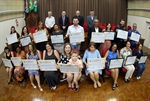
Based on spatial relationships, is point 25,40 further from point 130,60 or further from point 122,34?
point 130,60

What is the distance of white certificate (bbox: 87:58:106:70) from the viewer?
13.5ft

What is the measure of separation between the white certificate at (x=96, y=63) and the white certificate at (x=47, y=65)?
78 cm

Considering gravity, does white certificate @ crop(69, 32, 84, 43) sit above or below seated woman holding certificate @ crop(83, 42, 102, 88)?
above

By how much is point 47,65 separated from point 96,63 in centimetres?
110

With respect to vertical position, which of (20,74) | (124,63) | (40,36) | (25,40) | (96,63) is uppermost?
(40,36)

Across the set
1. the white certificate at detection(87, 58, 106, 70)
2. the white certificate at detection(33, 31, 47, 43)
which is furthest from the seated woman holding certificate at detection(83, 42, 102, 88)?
the white certificate at detection(33, 31, 47, 43)

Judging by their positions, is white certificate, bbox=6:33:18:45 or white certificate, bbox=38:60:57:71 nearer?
white certificate, bbox=38:60:57:71

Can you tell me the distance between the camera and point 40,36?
16.3 feet

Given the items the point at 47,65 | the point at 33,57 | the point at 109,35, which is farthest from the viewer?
the point at 109,35

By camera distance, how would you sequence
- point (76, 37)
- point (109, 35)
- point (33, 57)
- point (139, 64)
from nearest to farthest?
point (33, 57)
point (139, 64)
point (76, 37)
point (109, 35)

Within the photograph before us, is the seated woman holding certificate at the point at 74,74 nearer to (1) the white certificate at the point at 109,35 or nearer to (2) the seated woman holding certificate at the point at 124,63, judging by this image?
(2) the seated woman holding certificate at the point at 124,63

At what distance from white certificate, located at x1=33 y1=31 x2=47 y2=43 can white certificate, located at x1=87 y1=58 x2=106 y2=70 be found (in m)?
1.53

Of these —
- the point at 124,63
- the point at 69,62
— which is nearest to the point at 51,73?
the point at 69,62

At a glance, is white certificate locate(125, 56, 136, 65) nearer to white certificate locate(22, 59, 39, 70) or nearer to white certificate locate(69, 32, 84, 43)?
white certificate locate(69, 32, 84, 43)
